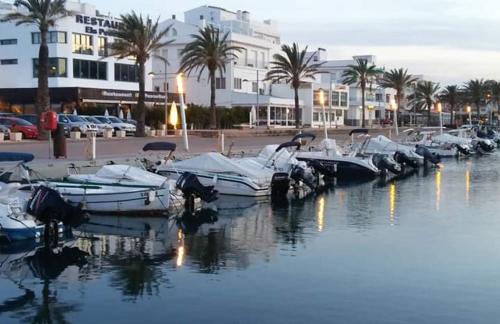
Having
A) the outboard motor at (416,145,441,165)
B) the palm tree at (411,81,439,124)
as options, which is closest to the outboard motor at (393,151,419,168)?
the outboard motor at (416,145,441,165)

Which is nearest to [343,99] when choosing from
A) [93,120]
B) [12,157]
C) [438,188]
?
[93,120]

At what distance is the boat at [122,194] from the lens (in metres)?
21.2

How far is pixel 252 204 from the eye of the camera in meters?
25.3

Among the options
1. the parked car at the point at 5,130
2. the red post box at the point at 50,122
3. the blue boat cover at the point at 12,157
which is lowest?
the blue boat cover at the point at 12,157

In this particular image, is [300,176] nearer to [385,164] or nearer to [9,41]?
[385,164]

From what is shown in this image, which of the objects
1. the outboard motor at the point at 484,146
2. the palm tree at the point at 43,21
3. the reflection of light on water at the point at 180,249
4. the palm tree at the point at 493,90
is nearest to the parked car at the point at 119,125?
the palm tree at the point at 43,21

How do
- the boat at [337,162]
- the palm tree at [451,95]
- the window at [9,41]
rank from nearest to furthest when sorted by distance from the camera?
1. the boat at [337,162]
2. the window at [9,41]
3. the palm tree at [451,95]

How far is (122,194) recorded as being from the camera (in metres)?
21.2

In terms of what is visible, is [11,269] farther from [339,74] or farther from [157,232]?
[339,74]

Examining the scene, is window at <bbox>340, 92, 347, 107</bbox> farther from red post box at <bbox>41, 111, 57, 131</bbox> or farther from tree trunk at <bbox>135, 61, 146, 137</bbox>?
red post box at <bbox>41, 111, 57, 131</bbox>

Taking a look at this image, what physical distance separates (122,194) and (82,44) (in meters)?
64.0

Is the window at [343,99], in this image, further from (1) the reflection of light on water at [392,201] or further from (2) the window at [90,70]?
(1) the reflection of light on water at [392,201]

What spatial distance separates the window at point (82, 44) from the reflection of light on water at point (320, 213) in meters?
59.1

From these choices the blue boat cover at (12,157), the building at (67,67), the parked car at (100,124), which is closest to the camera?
the blue boat cover at (12,157)
